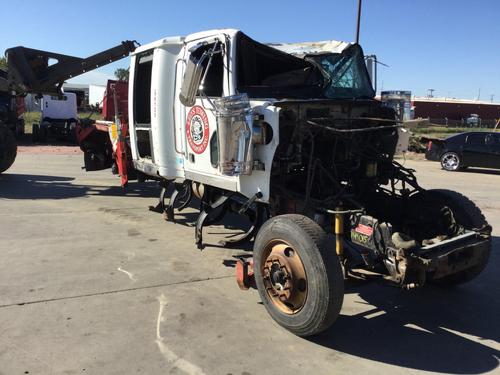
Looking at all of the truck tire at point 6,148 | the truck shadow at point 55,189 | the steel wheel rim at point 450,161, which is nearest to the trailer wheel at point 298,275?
the truck shadow at point 55,189

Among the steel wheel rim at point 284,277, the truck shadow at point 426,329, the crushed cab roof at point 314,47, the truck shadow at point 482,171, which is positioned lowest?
the truck shadow at point 426,329

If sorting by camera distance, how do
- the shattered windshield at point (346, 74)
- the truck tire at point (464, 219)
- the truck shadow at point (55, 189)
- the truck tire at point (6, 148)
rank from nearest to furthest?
the truck tire at point (464, 219), the shattered windshield at point (346, 74), the truck shadow at point (55, 189), the truck tire at point (6, 148)

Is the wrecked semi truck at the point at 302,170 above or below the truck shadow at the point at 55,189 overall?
above

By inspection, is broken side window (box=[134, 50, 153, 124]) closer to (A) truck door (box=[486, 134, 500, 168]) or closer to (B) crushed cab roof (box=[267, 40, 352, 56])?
(B) crushed cab roof (box=[267, 40, 352, 56])

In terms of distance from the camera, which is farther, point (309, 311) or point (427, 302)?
point (427, 302)

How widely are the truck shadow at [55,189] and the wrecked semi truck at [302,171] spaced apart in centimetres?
387

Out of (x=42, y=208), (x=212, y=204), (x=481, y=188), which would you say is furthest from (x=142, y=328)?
(x=481, y=188)

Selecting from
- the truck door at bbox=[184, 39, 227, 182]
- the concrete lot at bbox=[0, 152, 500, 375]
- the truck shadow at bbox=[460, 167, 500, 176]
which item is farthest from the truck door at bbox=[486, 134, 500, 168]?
the truck door at bbox=[184, 39, 227, 182]

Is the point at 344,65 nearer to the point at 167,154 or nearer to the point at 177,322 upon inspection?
the point at 167,154

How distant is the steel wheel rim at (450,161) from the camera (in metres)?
17.1

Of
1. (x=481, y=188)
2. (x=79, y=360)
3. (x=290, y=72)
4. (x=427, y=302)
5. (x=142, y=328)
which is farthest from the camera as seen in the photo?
(x=481, y=188)

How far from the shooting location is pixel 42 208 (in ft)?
27.7

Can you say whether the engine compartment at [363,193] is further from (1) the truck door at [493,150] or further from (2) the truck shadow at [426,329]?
(1) the truck door at [493,150]

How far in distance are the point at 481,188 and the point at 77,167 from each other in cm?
1132
